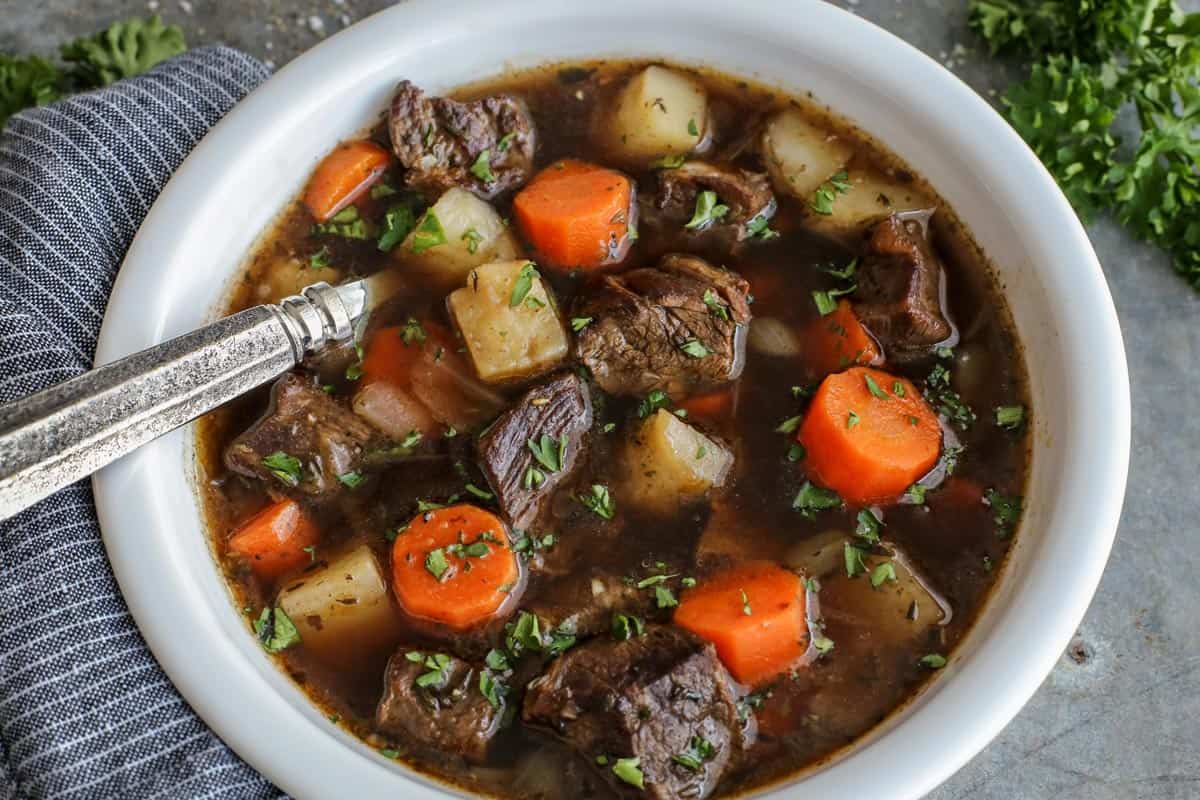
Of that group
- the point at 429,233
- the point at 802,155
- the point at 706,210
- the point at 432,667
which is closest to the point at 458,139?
the point at 429,233

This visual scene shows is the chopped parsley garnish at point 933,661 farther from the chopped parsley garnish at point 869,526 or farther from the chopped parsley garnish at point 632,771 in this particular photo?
the chopped parsley garnish at point 632,771

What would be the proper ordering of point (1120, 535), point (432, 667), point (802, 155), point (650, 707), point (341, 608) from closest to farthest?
point (650, 707) < point (432, 667) < point (341, 608) < point (802, 155) < point (1120, 535)

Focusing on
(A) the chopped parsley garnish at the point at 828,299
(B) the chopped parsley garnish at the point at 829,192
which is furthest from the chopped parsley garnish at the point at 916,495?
(B) the chopped parsley garnish at the point at 829,192

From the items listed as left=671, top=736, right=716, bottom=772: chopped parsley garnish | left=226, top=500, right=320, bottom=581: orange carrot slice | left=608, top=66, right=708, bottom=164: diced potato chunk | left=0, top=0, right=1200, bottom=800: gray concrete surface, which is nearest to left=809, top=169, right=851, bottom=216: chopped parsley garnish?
left=608, top=66, right=708, bottom=164: diced potato chunk

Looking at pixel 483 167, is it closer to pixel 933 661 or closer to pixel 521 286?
pixel 521 286

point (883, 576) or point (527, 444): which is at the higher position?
point (527, 444)

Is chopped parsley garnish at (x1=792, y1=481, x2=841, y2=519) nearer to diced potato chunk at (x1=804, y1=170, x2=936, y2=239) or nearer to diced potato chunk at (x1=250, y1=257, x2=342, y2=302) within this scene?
diced potato chunk at (x1=804, y1=170, x2=936, y2=239)
